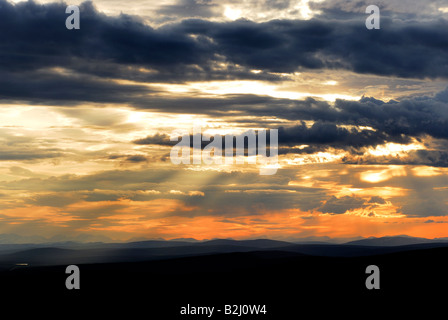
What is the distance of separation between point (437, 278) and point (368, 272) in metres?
25.1

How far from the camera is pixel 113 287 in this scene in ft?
638

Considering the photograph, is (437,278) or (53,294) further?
(53,294)

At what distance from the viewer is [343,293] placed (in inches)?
5906
